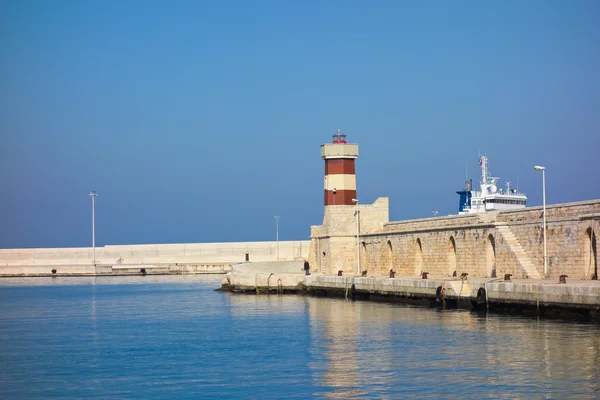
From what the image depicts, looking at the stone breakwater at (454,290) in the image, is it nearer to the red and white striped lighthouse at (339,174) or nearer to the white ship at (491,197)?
the red and white striped lighthouse at (339,174)

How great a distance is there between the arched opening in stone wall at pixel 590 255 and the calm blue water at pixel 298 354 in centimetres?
299

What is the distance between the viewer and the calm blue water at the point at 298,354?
17188 millimetres

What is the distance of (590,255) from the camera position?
88.3 feet

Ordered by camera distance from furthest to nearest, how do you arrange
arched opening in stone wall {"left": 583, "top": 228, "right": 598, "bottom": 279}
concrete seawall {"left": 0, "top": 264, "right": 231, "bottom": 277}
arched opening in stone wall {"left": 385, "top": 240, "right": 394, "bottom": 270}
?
concrete seawall {"left": 0, "top": 264, "right": 231, "bottom": 277} → arched opening in stone wall {"left": 385, "top": 240, "right": 394, "bottom": 270} → arched opening in stone wall {"left": 583, "top": 228, "right": 598, "bottom": 279}

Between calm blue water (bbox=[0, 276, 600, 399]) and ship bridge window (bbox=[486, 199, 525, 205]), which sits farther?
ship bridge window (bbox=[486, 199, 525, 205])

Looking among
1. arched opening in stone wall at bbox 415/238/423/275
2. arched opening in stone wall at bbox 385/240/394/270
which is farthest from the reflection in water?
arched opening in stone wall at bbox 385/240/394/270

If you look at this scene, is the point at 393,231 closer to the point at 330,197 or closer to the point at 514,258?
the point at 330,197

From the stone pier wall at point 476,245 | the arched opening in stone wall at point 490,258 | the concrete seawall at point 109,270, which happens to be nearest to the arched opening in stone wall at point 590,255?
the stone pier wall at point 476,245

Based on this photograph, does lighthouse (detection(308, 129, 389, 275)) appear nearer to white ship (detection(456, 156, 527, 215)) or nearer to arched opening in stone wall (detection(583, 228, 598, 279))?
white ship (detection(456, 156, 527, 215))

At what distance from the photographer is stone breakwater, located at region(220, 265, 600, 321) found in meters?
23.7

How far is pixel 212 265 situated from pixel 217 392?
2104 inches

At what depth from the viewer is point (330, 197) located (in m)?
43.3

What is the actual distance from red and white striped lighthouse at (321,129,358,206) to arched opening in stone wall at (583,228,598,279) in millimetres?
17278

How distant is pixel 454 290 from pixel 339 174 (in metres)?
14.1
